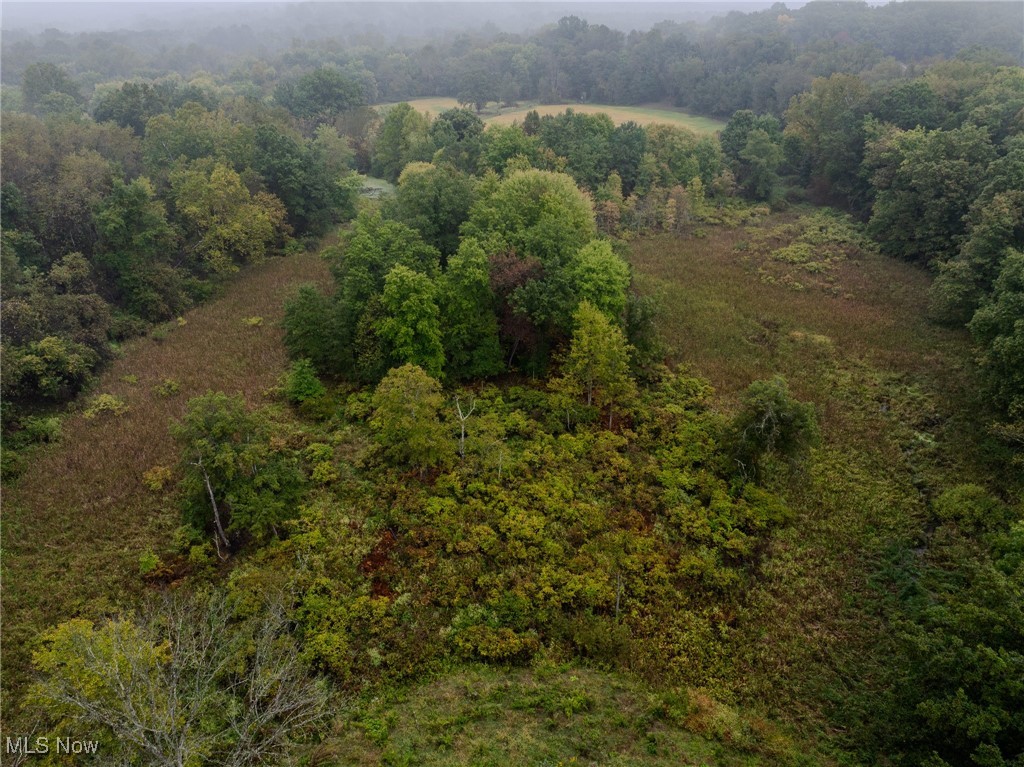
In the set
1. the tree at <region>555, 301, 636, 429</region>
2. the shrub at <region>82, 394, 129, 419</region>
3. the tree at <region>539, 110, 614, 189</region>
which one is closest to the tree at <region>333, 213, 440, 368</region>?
the tree at <region>555, 301, 636, 429</region>

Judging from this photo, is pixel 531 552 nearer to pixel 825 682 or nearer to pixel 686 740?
pixel 686 740

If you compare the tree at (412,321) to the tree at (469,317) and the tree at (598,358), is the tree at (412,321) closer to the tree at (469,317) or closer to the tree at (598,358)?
the tree at (469,317)

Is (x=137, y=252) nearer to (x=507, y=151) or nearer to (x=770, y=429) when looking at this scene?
(x=507, y=151)

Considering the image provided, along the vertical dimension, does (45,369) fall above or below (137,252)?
below

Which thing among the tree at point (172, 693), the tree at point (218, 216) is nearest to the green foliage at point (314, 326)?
the tree at point (172, 693)

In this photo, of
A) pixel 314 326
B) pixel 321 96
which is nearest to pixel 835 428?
pixel 314 326

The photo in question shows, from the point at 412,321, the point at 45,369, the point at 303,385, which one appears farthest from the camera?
the point at 303,385
